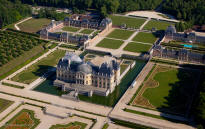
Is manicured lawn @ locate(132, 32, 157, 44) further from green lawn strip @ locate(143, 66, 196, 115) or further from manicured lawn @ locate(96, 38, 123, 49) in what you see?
green lawn strip @ locate(143, 66, 196, 115)

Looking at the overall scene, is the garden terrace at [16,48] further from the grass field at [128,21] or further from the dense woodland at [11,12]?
the grass field at [128,21]

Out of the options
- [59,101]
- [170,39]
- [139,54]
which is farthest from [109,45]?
[59,101]

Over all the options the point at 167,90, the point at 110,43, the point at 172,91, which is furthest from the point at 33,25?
the point at 172,91

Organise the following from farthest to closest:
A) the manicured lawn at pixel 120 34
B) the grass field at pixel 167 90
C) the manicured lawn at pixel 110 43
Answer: the manicured lawn at pixel 120 34 < the manicured lawn at pixel 110 43 < the grass field at pixel 167 90

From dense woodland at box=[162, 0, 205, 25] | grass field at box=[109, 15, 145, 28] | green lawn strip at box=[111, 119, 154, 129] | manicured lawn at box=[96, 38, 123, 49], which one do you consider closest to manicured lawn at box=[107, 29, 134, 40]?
manicured lawn at box=[96, 38, 123, 49]

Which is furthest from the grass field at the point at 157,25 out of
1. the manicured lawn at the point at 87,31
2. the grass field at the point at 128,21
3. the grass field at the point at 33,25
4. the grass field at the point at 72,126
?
the grass field at the point at 72,126

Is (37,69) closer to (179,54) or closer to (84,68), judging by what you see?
(84,68)

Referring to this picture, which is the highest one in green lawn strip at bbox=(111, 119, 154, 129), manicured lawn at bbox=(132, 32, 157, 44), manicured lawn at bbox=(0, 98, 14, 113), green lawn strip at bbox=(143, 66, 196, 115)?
manicured lawn at bbox=(132, 32, 157, 44)
